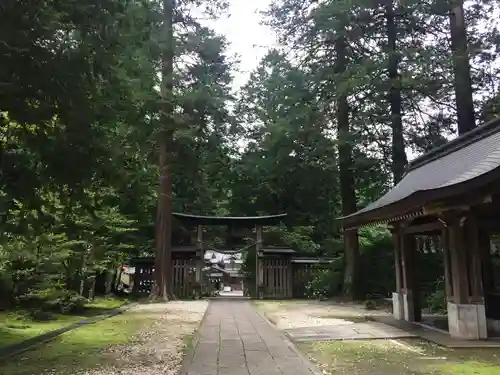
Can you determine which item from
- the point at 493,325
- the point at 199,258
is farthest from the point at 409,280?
the point at 199,258

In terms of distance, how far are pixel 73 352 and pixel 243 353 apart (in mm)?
2373

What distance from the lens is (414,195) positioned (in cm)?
691

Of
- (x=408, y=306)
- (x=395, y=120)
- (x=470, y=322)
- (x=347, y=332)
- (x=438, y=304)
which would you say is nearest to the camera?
(x=470, y=322)

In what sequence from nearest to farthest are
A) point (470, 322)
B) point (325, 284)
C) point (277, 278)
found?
point (470, 322) → point (325, 284) → point (277, 278)

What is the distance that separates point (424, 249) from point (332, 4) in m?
9.73

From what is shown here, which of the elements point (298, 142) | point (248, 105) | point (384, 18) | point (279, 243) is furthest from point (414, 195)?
point (248, 105)

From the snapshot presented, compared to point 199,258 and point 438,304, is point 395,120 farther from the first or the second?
point 199,258

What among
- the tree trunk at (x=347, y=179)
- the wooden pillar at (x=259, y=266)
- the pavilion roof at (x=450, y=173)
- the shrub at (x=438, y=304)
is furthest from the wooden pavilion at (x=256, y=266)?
the pavilion roof at (x=450, y=173)

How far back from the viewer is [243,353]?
623 centimetres

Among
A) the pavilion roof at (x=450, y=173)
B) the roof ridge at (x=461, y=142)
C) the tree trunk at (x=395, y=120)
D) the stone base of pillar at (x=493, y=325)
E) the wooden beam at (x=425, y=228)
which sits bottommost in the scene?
the stone base of pillar at (x=493, y=325)

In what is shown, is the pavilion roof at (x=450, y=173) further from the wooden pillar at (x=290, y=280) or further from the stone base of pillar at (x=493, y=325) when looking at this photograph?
the wooden pillar at (x=290, y=280)

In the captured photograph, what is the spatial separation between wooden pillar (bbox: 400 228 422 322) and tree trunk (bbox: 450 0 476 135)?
18.1 ft

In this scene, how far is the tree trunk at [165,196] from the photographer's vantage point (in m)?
17.3

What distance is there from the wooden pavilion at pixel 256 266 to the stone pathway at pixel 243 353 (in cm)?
985
